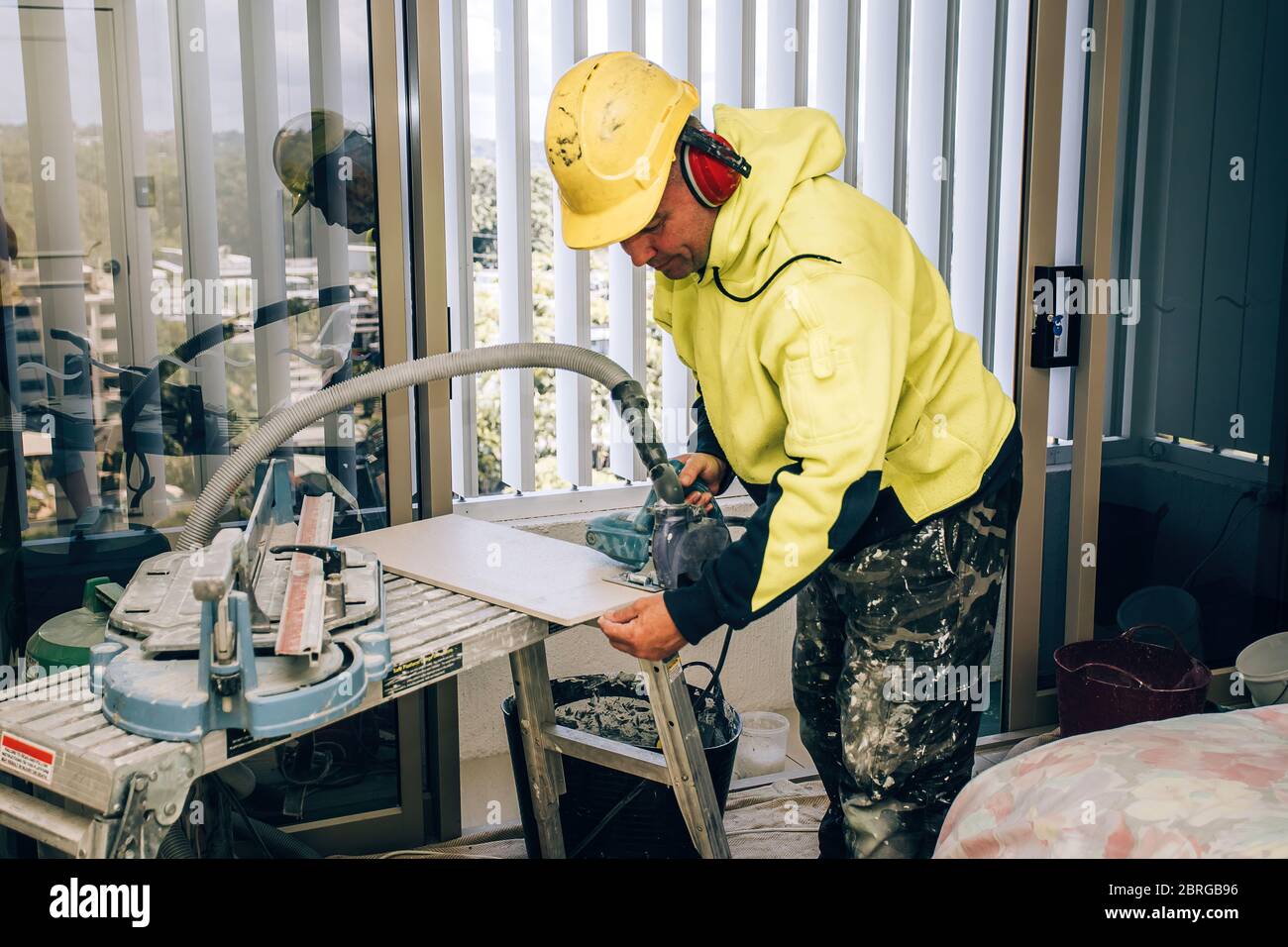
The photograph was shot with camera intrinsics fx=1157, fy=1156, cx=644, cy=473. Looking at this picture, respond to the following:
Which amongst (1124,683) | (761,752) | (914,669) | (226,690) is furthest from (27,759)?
Result: (1124,683)

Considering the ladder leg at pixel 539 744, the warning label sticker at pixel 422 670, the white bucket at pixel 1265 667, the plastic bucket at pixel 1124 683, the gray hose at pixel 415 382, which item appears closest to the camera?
the warning label sticker at pixel 422 670

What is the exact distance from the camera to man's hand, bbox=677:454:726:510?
2.03 m

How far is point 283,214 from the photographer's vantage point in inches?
85.7

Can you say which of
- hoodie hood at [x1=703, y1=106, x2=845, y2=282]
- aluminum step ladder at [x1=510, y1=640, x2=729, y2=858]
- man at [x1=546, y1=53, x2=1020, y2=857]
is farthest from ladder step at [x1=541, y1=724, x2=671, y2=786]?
hoodie hood at [x1=703, y1=106, x2=845, y2=282]

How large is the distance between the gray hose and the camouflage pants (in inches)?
14.3

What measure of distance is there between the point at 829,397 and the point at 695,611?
36 cm

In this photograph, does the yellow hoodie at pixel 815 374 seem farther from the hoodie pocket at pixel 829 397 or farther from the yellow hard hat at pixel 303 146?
the yellow hard hat at pixel 303 146

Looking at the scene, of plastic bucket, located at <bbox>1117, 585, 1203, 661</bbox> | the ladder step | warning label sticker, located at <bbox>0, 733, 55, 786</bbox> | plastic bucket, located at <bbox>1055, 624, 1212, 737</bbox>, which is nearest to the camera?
warning label sticker, located at <bbox>0, 733, 55, 786</bbox>

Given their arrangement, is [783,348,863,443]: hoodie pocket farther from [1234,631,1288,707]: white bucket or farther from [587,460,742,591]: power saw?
[1234,631,1288,707]: white bucket

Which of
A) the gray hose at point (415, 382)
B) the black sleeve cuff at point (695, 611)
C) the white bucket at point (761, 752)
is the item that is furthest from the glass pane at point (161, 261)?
the white bucket at point (761, 752)

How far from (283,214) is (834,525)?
4.14 feet

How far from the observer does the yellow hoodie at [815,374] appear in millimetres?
1507

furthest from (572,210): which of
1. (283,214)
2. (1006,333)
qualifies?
(1006,333)

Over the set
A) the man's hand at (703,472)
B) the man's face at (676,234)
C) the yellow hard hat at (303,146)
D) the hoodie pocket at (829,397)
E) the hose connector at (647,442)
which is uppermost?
the yellow hard hat at (303,146)
